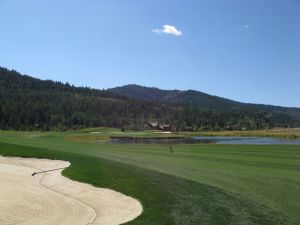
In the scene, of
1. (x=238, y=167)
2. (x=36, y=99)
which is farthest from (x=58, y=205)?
(x=36, y=99)

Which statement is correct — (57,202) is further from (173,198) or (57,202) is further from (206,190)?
(206,190)

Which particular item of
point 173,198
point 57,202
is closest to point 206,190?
point 173,198

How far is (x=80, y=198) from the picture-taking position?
16.8 metres

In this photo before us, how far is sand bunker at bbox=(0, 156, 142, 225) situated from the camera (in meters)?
13.7

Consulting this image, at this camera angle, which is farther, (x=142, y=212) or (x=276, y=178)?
(x=276, y=178)

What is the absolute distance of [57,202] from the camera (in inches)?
630

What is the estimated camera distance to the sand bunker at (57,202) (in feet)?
44.9

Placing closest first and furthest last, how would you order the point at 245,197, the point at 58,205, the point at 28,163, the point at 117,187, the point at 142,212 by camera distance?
the point at 142,212 → the point at 58,205 → the point at 245,197 → the point at 117,187 → the point at 28,163

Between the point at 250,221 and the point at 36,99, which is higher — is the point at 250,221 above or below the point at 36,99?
below

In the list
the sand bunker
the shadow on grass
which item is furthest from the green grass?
the sand bunker

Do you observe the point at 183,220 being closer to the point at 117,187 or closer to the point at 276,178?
the point at 117,187

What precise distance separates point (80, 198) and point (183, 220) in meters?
5.26

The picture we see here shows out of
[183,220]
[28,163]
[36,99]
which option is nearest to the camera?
[183,220]

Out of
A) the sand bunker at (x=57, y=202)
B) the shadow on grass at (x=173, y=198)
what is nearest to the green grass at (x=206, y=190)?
the shadow on grass at (x=173, y=198)
